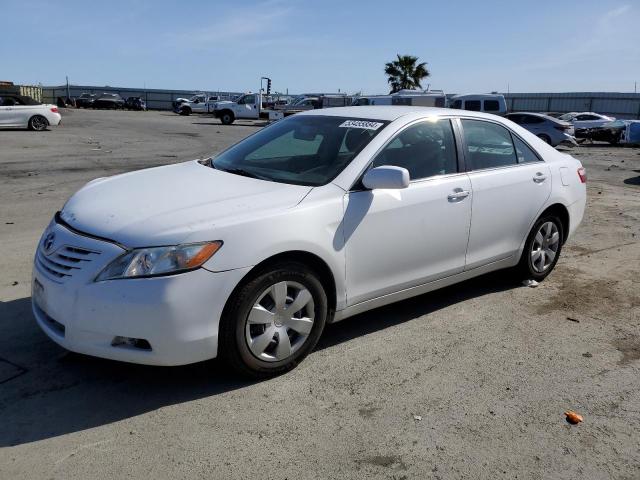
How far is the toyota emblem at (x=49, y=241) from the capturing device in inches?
135

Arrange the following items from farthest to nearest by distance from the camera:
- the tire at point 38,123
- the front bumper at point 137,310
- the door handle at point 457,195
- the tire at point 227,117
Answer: the tire at point 227,117, the tire at point 38,123, the door handle at point 457,195, the front bumper at point 137,310

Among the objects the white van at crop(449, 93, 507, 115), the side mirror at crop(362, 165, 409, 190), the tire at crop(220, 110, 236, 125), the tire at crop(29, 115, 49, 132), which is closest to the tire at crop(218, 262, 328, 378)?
the side mirror at crop(362, 165, 409, 190)

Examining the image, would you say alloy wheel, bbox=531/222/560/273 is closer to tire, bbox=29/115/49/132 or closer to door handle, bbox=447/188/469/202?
door handle, bbox=447/188/469/202

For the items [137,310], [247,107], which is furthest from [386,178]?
[247,107]

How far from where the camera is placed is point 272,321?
3.49 m

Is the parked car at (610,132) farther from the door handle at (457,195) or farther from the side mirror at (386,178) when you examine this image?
the side mirror at (386,178)

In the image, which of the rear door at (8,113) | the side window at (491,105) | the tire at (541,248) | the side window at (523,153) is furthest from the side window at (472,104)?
the side window at (523,153)

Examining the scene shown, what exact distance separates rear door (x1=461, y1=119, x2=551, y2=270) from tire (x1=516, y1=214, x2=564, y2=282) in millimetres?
171

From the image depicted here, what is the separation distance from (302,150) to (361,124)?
0.50 meters

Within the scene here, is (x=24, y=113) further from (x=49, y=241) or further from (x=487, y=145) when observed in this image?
(x=487, y=145)

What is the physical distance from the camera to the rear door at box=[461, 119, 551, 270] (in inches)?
184

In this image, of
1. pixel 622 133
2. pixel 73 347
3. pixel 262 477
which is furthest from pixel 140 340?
pixel 622 133

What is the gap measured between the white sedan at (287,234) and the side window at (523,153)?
0.06 ft

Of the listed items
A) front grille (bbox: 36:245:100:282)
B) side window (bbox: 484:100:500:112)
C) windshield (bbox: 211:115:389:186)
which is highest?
side window (bbox: 484:100:500:112)
